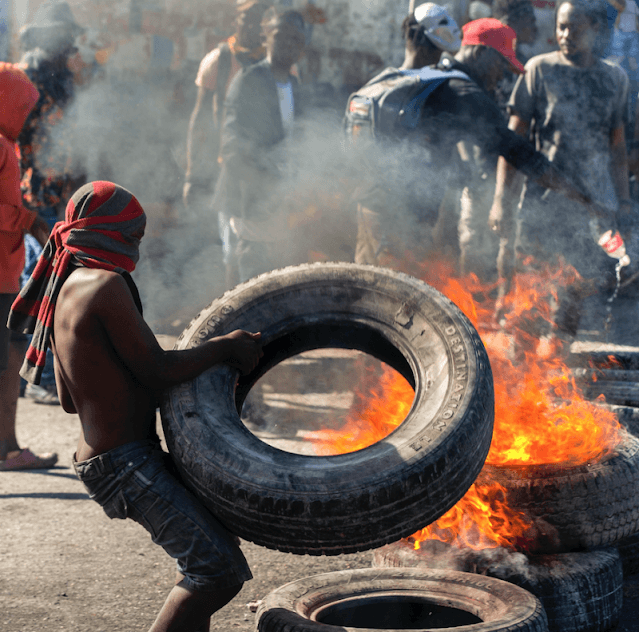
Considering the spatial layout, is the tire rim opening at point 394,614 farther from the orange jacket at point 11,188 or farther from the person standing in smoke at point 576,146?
the person standing in smoke at point 576,146

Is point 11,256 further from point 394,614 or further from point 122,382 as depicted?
point 394,614

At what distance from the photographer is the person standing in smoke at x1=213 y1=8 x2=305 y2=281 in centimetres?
582

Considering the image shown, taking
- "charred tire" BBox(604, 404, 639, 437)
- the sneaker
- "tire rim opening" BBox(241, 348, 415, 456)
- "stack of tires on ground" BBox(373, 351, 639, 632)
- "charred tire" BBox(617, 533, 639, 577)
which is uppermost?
"stack of tires on ground" BBox(373, 351, 639, 632)

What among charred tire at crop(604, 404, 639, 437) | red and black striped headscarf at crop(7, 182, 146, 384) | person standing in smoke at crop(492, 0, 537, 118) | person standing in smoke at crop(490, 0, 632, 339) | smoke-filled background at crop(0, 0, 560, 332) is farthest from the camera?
person standing in smoke at crop(492, 0, 537, 118)

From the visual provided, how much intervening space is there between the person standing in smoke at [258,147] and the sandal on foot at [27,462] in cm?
191

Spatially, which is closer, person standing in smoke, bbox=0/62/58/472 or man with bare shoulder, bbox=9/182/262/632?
man with bare shoulder, bbox=9/182/262/632

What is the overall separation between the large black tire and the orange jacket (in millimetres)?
2782

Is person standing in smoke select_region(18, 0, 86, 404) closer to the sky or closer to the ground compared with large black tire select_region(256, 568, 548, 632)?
closer to the sky

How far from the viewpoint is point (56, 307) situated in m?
2.54

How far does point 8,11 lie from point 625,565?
9.02 meters

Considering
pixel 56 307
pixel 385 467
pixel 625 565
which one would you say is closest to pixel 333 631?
pixel 385 467

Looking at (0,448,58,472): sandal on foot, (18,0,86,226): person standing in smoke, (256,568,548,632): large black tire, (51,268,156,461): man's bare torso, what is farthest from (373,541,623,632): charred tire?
(18,0,86,226): person standing in smoke

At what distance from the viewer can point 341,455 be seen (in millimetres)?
2553

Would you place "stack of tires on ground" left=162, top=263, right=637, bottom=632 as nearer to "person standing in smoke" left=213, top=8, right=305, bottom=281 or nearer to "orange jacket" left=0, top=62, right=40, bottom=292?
"orange jacket" left=0, top=62, right=40, bottom=292
